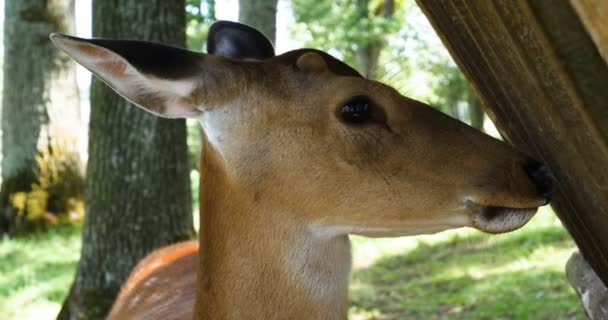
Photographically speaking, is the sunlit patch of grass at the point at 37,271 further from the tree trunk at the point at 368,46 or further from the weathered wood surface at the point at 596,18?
the tree trunk at the point at 368,46

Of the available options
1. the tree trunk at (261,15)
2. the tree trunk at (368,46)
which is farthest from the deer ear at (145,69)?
the tree trunk at (368,46)

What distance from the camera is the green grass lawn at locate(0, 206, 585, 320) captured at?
678 cm

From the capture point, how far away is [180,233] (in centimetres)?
643

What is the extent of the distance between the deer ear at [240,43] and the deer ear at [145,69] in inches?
28.6

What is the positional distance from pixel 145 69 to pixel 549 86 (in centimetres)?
114

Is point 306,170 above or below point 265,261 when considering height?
above

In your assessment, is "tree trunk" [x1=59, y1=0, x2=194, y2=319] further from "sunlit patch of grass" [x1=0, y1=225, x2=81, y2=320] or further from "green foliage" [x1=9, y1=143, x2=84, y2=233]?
→ "green foliage" [x1=9, y1=143, x2=84, y2=233]

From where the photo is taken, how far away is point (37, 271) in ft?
Result: 29.5

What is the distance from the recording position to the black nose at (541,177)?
8.09 ft

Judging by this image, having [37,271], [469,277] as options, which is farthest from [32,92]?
[469,277]

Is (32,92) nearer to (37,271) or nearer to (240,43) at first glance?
(37,271)

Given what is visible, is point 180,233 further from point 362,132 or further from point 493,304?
point 362,132

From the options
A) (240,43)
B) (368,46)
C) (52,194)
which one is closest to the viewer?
(240,43)

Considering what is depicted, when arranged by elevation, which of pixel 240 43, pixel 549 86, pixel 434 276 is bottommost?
pixel 434 276
